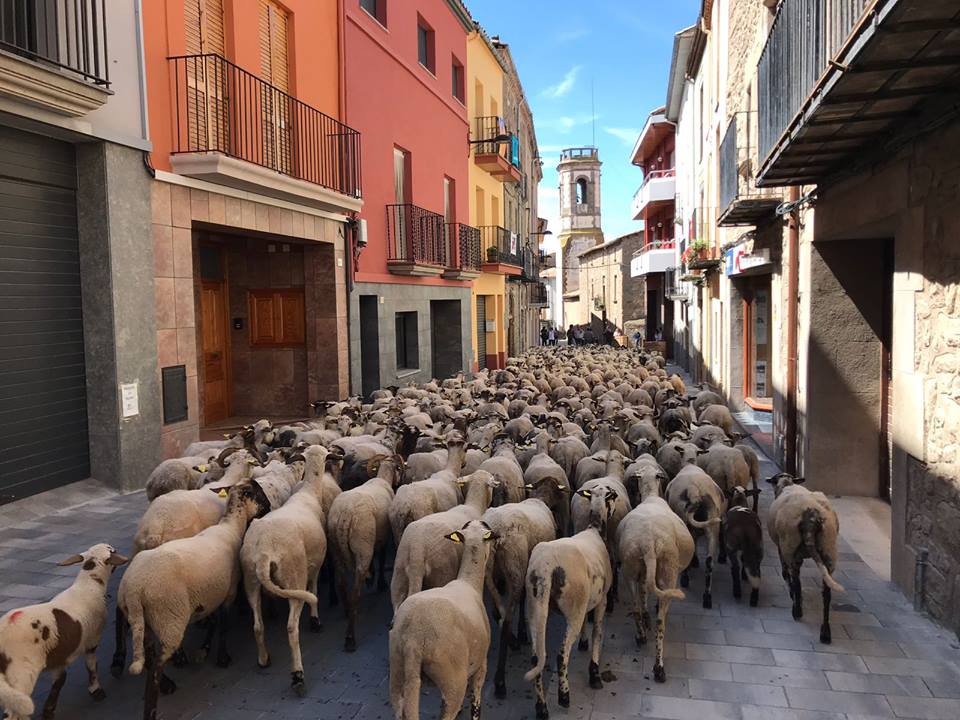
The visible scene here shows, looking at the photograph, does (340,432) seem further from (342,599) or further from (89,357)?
(342,599)

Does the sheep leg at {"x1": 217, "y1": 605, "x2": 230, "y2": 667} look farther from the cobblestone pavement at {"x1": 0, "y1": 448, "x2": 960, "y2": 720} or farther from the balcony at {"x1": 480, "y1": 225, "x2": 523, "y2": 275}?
the balcony at {"x1": 480, "y1": 225, "x2": 523, "y2": 275}

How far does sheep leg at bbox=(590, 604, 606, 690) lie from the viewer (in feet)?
16.4

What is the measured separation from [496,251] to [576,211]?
39199mm

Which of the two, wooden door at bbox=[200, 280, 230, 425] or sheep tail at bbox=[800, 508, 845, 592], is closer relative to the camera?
sheep tail at bbox=[800, 508, 845, 592]

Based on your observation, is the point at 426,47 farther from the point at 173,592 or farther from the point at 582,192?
the point at 582,192

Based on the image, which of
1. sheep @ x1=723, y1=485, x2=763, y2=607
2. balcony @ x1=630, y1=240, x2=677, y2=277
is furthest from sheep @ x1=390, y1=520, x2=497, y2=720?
balcony @ x1=630, y1=240, x2=677, y2=277

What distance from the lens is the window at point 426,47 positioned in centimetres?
1981

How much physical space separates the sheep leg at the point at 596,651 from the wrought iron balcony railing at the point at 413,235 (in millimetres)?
12311

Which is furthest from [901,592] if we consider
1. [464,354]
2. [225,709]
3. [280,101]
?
[464,354]

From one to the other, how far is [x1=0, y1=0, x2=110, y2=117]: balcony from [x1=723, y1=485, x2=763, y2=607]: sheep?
774 cm

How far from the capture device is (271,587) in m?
5.09

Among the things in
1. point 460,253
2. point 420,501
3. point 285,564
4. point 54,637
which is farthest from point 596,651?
point 460,253

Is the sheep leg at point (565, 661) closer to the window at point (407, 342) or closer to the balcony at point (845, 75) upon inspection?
the balcony at point (845, 75)

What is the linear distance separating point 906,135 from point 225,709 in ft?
22.3
